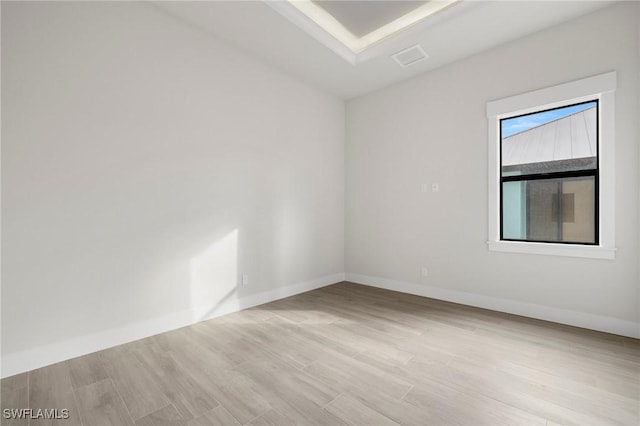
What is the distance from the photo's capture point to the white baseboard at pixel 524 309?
2.64 m

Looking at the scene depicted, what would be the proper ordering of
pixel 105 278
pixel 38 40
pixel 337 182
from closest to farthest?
pixel 38 40 < pixel 105 278 < pixel 337 182

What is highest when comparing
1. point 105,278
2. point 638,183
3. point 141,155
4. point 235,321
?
point 141,155

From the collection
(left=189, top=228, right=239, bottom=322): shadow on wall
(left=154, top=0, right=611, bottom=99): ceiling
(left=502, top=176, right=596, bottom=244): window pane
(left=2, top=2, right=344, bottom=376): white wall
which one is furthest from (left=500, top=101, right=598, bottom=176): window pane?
(left=189, top=228, right=239, bottom=322): shadow on wall

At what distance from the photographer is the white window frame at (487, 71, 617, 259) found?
2668mm

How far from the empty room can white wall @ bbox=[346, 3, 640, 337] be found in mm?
23

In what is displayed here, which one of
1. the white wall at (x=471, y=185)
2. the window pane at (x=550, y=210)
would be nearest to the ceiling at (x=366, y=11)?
the white wall at (x=471, y=185)

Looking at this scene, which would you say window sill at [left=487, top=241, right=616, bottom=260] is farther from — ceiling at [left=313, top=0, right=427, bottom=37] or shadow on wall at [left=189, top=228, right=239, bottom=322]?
shadow on wall at [left=189, top=228, right=239, bottom=322]

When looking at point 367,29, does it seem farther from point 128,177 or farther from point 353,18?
point 128,177

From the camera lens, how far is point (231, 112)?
Answer: 3324mm

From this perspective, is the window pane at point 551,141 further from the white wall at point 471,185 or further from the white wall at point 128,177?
the white wall at point 128,177

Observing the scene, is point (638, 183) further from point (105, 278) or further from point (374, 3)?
point (105, 278)

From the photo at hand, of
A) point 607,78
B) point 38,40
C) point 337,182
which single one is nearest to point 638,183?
point 607,78

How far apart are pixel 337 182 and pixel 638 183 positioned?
345 centimetres

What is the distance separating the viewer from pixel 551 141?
3.11m
